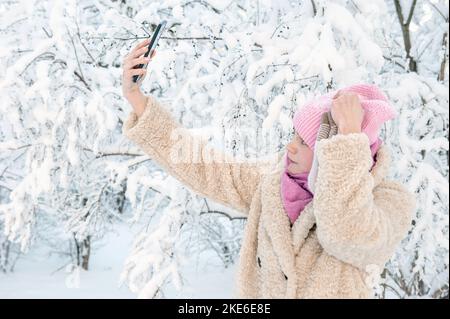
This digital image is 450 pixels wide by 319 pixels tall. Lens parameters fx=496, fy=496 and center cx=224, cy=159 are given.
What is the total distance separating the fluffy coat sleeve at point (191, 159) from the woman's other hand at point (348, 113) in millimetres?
424

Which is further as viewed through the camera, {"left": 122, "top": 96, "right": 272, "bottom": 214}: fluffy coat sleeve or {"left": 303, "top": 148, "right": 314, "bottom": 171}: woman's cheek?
{"left": 122, "top": 96, "right": 272, "bottom": 214}: fluffy coat sleeve

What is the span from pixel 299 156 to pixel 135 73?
19.2 inches

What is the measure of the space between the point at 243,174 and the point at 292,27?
4.29 feet

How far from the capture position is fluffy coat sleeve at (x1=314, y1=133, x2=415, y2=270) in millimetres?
1016

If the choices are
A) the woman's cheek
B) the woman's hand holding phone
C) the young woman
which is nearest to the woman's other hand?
the young woman

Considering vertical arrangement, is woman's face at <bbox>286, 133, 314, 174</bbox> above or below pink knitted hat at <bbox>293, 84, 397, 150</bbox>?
below

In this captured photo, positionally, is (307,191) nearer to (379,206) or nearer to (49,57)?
(379,206)

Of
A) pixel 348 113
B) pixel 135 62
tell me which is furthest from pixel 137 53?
pixel 348 113

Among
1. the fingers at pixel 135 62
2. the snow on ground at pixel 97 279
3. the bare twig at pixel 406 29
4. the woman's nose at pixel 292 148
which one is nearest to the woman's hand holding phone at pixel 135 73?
the fingers at pixel 135 62

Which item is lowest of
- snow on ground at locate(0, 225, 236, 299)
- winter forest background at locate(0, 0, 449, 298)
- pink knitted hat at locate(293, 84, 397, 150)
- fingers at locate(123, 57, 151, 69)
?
snow on ground at locate(0, 225, 236, 299)

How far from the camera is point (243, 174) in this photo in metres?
1.44

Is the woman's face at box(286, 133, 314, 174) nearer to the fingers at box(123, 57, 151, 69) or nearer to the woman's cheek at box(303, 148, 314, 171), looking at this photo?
the woman's cheek at box(303, 148, 314, 171)

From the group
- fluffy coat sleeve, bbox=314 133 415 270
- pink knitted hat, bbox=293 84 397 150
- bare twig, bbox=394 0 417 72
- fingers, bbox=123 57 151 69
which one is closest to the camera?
fluffy coat sleeve, bbox=314 133 415 270
